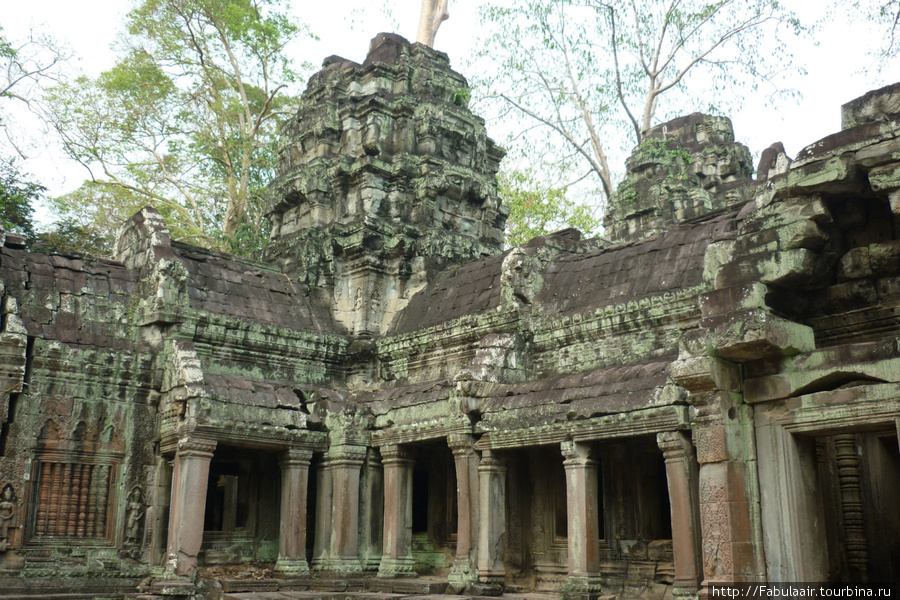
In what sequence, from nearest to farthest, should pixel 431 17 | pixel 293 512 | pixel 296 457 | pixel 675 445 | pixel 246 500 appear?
pixel 675 445, pixel 293 512, pixel 296 457, pixel 246 500, pixel 431 17

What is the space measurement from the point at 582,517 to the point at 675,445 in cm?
173

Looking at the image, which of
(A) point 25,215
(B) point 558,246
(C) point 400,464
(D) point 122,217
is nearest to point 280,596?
(C) point 400,464

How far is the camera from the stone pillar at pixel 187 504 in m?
12.5

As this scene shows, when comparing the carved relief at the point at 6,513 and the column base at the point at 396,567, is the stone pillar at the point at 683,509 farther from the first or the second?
the carved relief at the point at 6,513

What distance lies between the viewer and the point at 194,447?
42.4ft

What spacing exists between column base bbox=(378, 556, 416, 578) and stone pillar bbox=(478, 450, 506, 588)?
184 centimetres

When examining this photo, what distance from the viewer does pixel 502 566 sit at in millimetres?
12227

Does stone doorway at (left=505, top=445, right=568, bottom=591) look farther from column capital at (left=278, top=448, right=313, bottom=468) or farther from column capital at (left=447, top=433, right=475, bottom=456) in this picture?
column capital at (left=278, top=448, right=313, bottom=468)

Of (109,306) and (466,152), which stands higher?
(466,152)

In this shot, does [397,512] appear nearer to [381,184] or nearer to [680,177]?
[381,184]

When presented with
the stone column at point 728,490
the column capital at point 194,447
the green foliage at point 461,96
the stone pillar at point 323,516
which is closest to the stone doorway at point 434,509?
the stone pillar at point 323,516

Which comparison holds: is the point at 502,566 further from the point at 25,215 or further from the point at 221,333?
the point at 25,215

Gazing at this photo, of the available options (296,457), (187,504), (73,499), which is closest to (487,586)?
(296,457)

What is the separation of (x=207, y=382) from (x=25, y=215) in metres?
10.0
